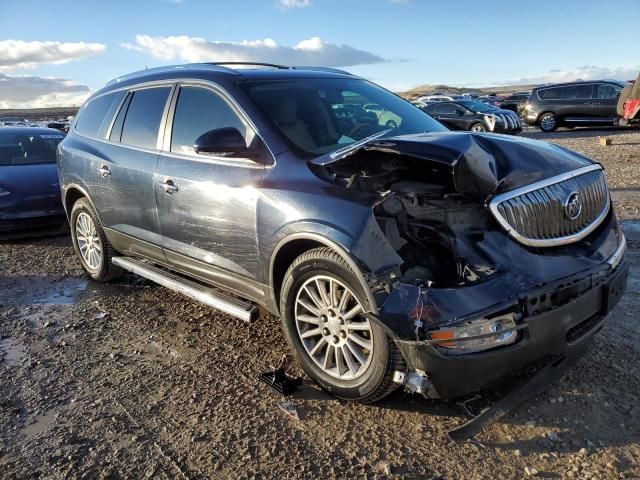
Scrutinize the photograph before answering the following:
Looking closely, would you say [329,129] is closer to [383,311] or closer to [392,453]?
A: [383,311]

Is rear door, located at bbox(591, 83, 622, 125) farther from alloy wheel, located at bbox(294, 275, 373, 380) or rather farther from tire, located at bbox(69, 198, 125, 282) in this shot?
alloy wheel, located at bbox(294, 275, 373, 380)

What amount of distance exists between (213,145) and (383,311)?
1.52 meters

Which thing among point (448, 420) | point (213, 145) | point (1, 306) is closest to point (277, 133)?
point (213, 145)

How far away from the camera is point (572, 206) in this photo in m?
3.13

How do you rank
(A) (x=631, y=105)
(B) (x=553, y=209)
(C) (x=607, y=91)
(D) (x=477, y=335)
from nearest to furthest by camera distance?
(D) (x=477, y=335), (B) (x=553, y=209), (A) (x=631, y=105), (C) (x=607, y=91)

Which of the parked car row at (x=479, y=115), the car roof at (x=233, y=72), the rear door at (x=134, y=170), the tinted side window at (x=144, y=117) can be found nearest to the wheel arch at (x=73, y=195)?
the rear door at (x=134, y=170)

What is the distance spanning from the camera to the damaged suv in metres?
2.73

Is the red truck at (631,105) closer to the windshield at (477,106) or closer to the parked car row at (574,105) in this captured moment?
the windshield at (477,106)

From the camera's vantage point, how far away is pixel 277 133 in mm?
3625

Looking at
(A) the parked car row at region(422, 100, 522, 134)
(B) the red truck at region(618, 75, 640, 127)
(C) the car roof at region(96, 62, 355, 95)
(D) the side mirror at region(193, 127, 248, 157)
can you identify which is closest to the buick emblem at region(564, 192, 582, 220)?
(D) the side mirror at region(193, 127, 248, 157)

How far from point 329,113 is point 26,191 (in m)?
5.32

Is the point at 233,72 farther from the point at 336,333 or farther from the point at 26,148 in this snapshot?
the point at 26,148

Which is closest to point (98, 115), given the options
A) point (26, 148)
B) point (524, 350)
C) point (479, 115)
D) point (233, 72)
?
point (233, 72)

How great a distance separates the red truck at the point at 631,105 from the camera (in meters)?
12.8
